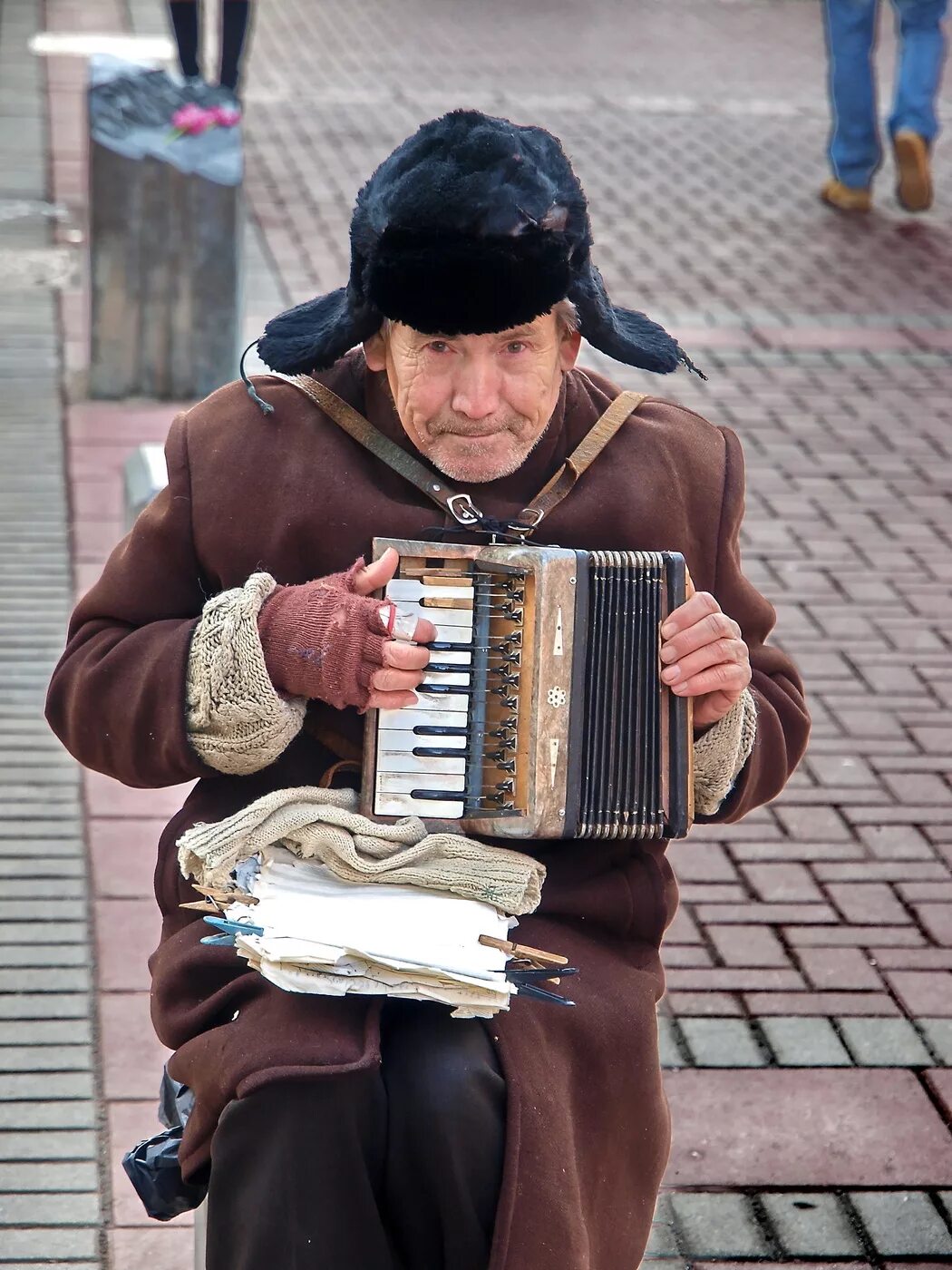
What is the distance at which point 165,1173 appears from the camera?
2488 millimetres

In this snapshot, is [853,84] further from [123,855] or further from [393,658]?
[393,658]

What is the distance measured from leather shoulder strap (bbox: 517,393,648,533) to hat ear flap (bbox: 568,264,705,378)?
9 cm

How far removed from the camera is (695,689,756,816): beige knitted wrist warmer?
2490 mm

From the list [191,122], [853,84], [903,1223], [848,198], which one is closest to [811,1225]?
[903,1223]

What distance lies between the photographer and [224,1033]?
2.30 m

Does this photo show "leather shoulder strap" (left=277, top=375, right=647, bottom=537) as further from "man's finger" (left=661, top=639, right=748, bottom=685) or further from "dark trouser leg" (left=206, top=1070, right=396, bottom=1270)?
"dark trouser leg" (left=206, top=1070, right=396, bottom=1270)

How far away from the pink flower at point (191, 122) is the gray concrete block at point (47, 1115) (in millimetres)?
4158

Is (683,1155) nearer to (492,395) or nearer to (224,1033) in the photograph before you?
(224,1033)

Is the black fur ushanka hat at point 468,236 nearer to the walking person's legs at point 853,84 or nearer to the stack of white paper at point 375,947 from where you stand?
the stack of white paper at point 375,947

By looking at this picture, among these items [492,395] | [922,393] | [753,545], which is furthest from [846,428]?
[492,395]

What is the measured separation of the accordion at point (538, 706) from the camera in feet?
7.66

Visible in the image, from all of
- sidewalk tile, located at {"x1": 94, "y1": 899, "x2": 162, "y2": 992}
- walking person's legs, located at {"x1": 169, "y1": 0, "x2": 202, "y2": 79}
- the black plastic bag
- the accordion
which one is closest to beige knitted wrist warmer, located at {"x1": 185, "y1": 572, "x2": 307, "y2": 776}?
the accordion

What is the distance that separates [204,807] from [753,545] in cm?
367

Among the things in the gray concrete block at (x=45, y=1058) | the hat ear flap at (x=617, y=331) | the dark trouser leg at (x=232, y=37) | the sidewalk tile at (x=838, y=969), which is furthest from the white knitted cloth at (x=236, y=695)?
the dark trouser leg at (x=232, y=37)
